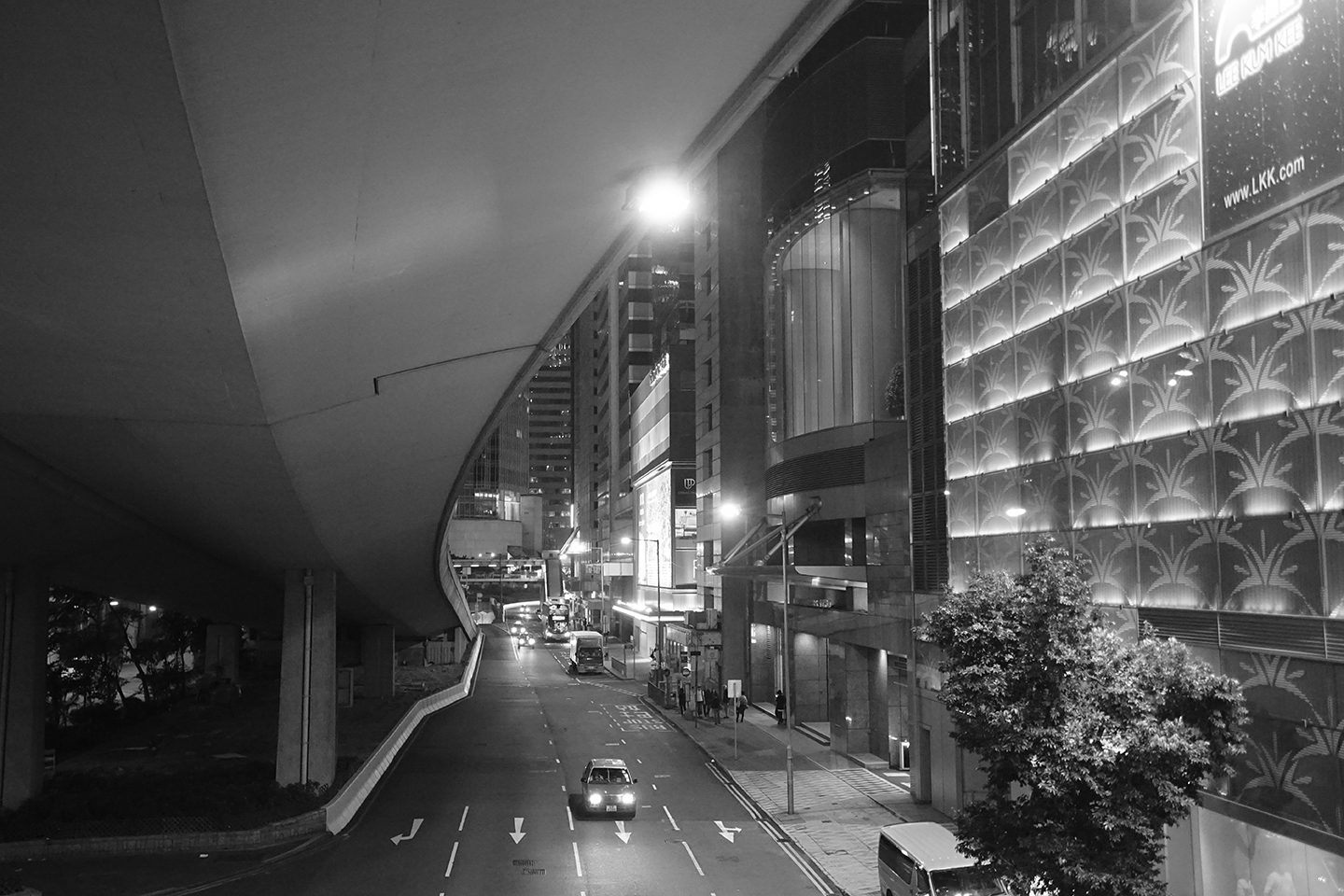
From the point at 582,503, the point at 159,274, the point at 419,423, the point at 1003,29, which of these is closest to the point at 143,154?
the point at 159,274

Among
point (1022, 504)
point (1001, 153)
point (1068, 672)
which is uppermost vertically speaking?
point (1001, 153)

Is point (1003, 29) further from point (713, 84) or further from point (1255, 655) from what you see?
point (713, 84)

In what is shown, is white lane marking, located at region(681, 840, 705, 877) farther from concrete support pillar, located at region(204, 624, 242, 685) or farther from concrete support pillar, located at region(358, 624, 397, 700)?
concrete support pillar, located at region(204, 624, 242, 685)

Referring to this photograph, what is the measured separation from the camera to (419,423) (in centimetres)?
1988

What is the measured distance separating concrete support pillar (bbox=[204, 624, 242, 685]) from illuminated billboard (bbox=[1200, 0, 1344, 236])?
55.2 m

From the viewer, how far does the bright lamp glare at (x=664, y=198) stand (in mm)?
10500

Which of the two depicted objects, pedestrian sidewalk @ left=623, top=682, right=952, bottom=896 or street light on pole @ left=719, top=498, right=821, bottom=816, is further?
street light on pole @ left=719, top=498, right=821, bottom=816

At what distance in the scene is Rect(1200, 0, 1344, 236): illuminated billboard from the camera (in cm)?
1518

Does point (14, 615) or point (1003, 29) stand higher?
point (1003, 29)

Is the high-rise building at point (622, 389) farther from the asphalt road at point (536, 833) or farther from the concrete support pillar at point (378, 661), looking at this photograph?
the asphalt road at point (536, 833)

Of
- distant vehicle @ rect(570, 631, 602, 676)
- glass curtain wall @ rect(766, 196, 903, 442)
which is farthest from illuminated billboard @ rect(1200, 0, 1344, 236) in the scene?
distant vehicle @ rect(570, 631, 602, 676)

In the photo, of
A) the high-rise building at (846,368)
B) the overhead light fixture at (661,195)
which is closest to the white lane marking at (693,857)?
the high-rise building at (846,368)

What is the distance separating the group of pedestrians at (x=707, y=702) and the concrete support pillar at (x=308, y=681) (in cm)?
1988

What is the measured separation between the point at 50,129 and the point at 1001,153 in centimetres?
2249
